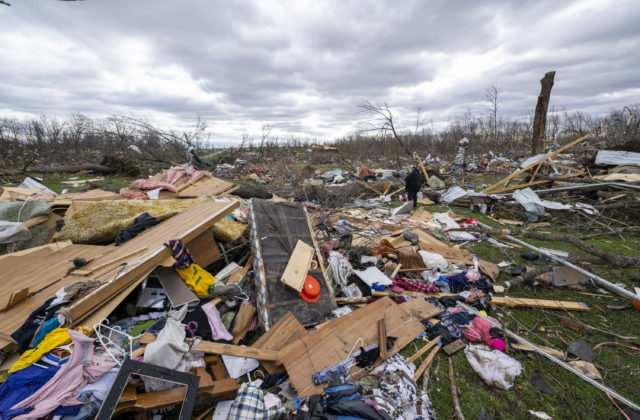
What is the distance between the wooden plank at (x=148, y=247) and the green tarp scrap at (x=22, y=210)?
7.24ft

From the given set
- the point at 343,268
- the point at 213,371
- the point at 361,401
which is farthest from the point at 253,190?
the point at 361,401

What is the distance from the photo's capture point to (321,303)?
3.41 meters

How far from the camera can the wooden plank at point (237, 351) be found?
2426 millimetres

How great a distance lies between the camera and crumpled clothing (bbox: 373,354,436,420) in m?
2.23

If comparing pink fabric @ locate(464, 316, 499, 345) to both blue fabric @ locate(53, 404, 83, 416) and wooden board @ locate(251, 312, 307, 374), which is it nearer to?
wooden board @ locate(251, 312, 307, 374)

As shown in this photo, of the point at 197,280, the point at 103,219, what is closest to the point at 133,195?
the point at 103,219

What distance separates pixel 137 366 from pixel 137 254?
61.9 inches

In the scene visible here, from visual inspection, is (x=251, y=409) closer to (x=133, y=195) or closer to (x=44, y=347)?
(x=44, y=347)

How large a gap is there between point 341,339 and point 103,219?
4104mm

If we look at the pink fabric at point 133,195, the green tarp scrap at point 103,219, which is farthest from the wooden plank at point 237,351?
the pink fabric at point 133,195

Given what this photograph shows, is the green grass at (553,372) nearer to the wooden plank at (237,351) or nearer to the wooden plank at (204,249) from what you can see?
the wooden plank at (237,351)

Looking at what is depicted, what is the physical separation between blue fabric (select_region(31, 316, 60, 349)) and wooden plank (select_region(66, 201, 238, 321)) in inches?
5.0

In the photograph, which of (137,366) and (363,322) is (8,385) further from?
(363,322)

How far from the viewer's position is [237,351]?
2512 millimetres
